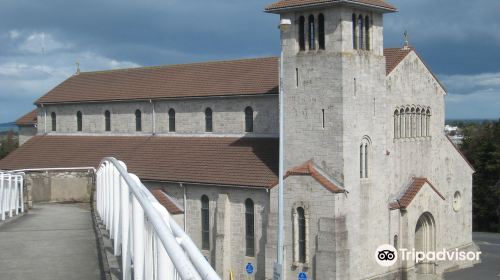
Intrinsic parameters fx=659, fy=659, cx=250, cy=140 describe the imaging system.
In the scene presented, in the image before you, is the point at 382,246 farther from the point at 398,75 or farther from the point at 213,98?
the point at 213,98

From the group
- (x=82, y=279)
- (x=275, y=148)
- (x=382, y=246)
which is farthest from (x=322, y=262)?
(x=82, y=279)

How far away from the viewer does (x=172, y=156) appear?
1499 inches

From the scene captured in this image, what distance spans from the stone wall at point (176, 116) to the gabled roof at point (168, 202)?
16.6ft

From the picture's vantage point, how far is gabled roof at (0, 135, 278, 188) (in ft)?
109

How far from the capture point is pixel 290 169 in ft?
103

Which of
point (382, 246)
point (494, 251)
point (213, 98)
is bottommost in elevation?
point (494, 251)

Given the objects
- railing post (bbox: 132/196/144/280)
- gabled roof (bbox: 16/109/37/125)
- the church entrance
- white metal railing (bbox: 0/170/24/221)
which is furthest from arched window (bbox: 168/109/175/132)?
railing post (bbox: 132/196/144/280)

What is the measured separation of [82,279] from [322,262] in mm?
21234

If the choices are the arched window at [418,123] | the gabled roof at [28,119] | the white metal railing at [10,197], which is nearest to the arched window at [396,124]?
the arched window at [418,123]

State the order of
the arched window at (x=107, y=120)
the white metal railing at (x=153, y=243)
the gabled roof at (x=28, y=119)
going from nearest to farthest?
1. the white metal railing at (x=153, y=243)
2. the arched window at (x=107, y=120)
3. the gabled roof at (x=28, y=119)

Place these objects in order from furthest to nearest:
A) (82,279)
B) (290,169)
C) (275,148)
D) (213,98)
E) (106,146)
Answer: (106,146)
(213,98)
(275,148)
(290,169)
(82,279)

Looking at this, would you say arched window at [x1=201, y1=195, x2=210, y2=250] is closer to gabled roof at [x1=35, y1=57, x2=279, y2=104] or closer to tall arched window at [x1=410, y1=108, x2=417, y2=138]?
gabled roof at [x1=35, y1=57, x2=279, y2=104]

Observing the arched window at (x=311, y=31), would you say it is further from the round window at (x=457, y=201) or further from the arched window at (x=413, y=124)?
the round window at (x=457, y=201)

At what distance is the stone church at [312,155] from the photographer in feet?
98.7
